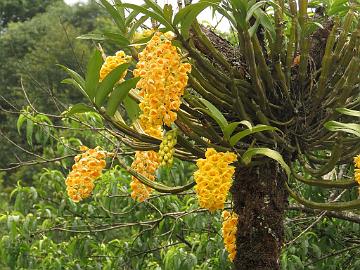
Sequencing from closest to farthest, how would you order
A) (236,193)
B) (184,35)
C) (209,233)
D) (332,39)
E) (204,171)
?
(204,171) → (184,35) → (332,39) → (236,193) → (209,233)

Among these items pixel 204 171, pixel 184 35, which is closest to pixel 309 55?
pixel 184 35

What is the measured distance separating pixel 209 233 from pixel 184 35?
5.83 ft

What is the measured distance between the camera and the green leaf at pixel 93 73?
1554 mm

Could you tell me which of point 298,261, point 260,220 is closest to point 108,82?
point 260,220

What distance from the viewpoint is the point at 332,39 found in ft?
5.73

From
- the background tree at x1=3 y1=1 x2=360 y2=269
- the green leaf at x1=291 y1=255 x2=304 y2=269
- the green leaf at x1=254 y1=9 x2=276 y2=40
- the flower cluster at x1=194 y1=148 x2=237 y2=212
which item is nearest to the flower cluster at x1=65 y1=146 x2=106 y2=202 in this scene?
the background tree at x1=3 y1=1 x2=360 y2=269

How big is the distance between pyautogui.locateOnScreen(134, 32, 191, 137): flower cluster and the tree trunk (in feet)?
1.28

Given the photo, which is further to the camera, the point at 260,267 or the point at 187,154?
the point at 187,154

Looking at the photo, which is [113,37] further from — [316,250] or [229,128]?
[316,250]

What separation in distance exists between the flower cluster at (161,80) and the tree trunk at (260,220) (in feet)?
1.28

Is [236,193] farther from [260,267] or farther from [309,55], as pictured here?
[309,55]

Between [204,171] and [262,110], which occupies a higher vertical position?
[262,110]

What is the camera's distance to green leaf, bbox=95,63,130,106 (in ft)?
5.16

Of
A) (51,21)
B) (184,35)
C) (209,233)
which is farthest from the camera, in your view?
(51,21)
